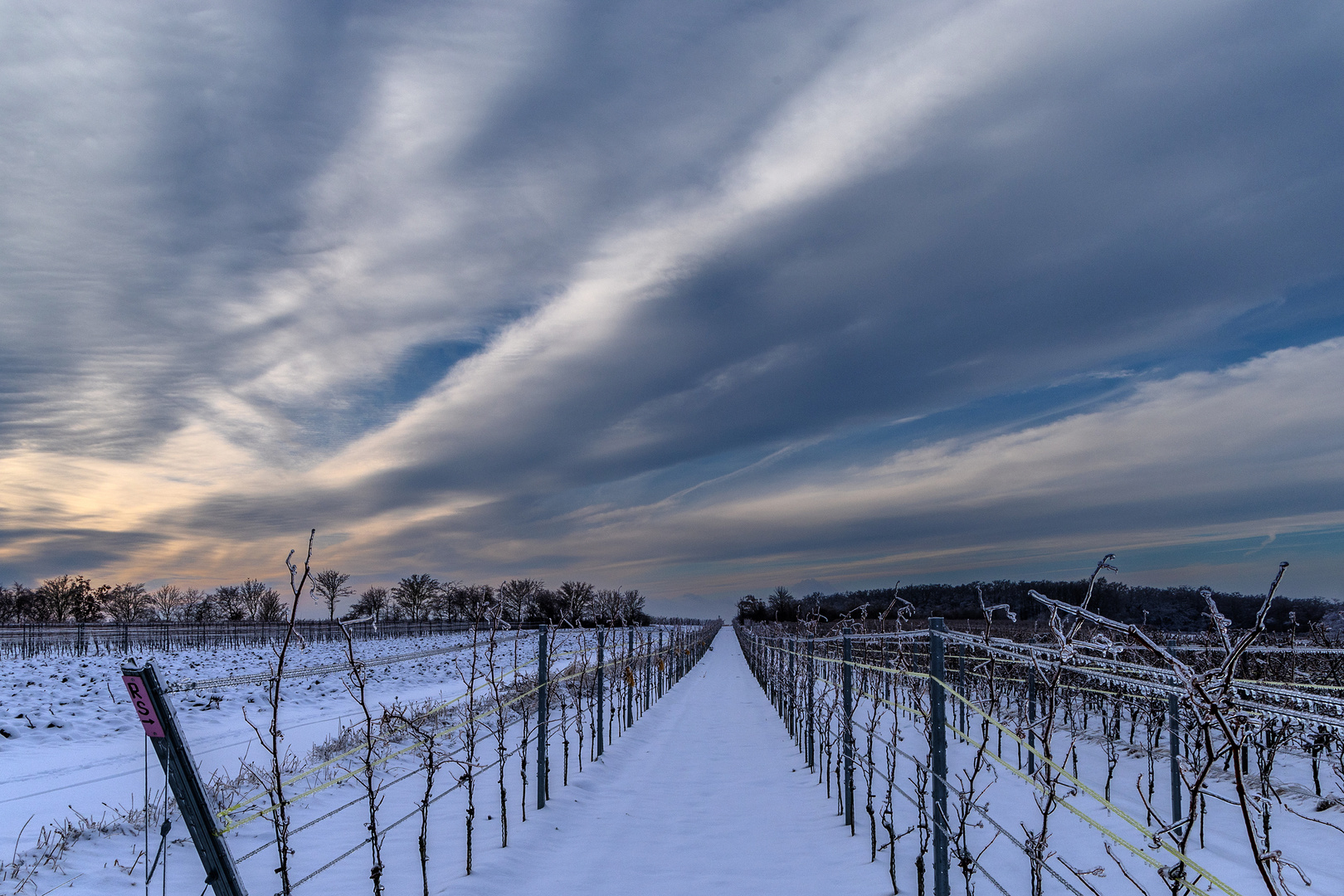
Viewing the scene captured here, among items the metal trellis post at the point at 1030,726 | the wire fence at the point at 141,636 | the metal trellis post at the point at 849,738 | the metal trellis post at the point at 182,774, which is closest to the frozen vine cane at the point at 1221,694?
the metal trellis post at the point at 1030,726

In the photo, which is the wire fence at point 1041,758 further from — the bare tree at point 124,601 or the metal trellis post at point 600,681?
the bare tree at point 124,601

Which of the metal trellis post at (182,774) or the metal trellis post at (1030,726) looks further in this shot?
the metal trellis post at (182,774)

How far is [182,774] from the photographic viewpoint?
3670 mm

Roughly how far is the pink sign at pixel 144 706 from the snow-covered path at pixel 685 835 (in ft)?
8.99

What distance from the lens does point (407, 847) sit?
21.9ft

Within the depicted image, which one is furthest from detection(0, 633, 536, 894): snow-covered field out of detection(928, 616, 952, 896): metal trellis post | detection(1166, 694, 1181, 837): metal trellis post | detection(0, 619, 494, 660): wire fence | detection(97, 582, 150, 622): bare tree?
detection(97, 582, 150, 622): bare tree

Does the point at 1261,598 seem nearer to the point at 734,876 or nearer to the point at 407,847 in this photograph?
the point at 734,876

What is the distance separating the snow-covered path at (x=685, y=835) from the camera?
5.80 m

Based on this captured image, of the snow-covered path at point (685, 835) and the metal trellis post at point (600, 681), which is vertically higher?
the metal trellis post at point (600, 681)

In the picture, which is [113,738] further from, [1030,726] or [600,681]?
[1030,726]

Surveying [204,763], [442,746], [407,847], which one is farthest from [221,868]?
[204,763]

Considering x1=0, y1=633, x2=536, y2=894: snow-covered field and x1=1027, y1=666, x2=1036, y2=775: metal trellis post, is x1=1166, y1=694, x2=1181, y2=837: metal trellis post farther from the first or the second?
x1=0, y1=633, x2=536, y2=894: snow-covered field

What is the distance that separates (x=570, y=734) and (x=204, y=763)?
580 cm

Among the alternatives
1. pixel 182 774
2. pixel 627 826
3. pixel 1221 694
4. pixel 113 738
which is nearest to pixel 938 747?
pixel 1221 694
